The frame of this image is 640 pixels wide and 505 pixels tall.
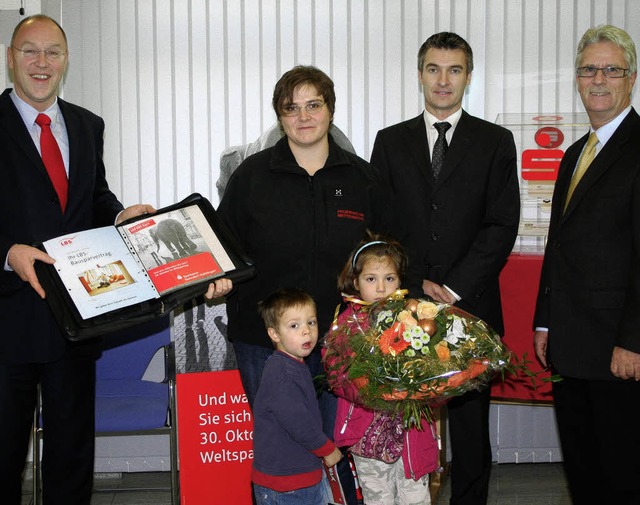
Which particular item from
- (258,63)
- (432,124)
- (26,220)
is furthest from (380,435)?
(258,63)

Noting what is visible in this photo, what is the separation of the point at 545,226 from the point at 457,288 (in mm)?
1405

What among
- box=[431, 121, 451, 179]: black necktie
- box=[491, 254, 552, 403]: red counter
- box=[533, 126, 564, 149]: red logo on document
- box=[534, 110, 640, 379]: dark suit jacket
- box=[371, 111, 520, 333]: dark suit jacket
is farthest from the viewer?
box=[533, 126, 564, 149]: red logo on document

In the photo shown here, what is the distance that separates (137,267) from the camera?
11.0 feet

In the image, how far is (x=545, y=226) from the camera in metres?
4.88

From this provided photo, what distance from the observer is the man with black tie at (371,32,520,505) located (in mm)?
3748

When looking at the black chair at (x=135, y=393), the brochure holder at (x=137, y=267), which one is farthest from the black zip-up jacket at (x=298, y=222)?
the black chair at (x=135, y=393)

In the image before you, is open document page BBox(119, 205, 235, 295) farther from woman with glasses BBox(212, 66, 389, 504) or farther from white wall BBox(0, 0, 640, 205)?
white wall BBox(0, 0, 640, 205)

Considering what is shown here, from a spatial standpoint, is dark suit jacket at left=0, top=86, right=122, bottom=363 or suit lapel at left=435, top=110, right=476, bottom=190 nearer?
dark suit jacket at left=0, top=86, right=122, bottom=363

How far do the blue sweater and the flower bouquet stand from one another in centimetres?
22

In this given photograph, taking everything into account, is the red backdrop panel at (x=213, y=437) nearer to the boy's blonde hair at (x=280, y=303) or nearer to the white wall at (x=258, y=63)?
the boy's blonde hair at (x=280, y=303)

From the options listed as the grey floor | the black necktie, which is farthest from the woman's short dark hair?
the grey floor

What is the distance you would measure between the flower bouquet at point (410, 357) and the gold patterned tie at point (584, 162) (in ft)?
2.62

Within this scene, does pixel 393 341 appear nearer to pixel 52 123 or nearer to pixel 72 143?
pixel 72 143

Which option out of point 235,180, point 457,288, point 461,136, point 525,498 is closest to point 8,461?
point 235,180
